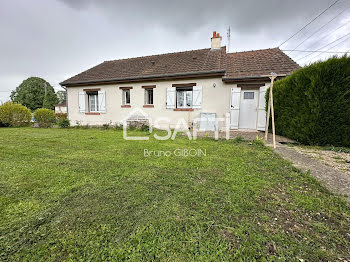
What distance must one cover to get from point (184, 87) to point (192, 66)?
1.28 m

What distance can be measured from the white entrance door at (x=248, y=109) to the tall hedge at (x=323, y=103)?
2581 mm

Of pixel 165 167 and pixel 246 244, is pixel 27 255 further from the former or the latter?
pixel 165 167

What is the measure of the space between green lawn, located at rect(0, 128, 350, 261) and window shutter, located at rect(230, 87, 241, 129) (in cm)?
516

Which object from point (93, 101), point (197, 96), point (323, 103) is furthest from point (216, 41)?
point (93, 101)

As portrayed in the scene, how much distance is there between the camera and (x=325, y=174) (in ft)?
7.44

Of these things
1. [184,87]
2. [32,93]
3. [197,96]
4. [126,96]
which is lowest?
[197,96]

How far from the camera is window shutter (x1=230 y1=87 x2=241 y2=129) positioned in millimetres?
7191

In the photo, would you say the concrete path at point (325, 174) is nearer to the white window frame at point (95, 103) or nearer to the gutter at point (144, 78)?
the gutter at point (144, 78)

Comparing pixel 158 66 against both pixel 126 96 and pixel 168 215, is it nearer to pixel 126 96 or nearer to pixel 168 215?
pixel 126 96

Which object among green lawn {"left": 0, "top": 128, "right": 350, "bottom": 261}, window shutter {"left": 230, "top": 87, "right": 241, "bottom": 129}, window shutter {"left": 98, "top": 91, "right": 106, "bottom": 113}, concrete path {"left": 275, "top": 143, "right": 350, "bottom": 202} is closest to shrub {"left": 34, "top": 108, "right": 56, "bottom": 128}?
window shutter {"left": 98, "top": 91, "right": 106, "bottom": 113}

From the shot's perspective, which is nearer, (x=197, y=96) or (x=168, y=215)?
(x=168, y=215)

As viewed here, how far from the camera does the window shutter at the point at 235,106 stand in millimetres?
7191

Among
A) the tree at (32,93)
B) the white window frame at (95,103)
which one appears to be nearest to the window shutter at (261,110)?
the white window frame at (95,103)

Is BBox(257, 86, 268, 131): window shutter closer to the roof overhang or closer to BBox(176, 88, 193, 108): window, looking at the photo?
the roof overhang
